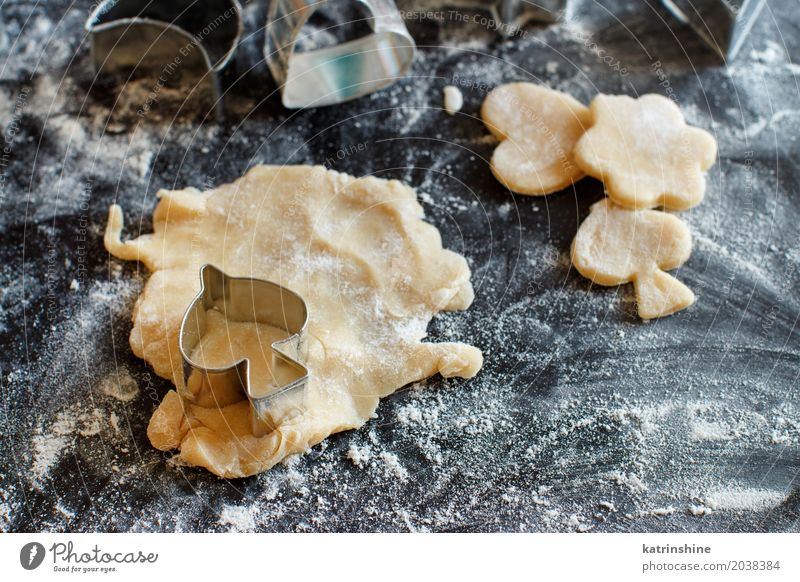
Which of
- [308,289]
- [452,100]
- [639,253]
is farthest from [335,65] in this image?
[639,253]

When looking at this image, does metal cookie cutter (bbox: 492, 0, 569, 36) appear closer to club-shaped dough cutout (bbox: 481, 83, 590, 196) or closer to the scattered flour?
club-shaped dough cutout (bbox: 481, 83, 590, 196)

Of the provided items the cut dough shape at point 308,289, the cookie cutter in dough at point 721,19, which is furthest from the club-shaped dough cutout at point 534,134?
the cookie cutter in dough at point 721,19

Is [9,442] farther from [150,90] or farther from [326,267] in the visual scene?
[150,90]

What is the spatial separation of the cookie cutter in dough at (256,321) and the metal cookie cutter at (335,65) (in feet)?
1.49

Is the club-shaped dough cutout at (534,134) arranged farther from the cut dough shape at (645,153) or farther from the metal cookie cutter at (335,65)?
the metal cookie cutter at (335,65)

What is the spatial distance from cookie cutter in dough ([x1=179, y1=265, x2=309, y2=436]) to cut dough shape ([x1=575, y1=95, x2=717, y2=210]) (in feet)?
1.78

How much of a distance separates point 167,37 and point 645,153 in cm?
86

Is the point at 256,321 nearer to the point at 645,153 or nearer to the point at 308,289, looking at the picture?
the point at 308,289

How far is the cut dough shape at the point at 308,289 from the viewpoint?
1.14 metres

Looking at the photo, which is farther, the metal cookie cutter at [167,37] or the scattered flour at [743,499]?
the metal cookie cutter at [167,37]

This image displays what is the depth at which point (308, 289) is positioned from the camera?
1.26 metres

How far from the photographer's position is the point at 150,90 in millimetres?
1556

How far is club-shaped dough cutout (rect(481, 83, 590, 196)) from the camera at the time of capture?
55.1 inches
